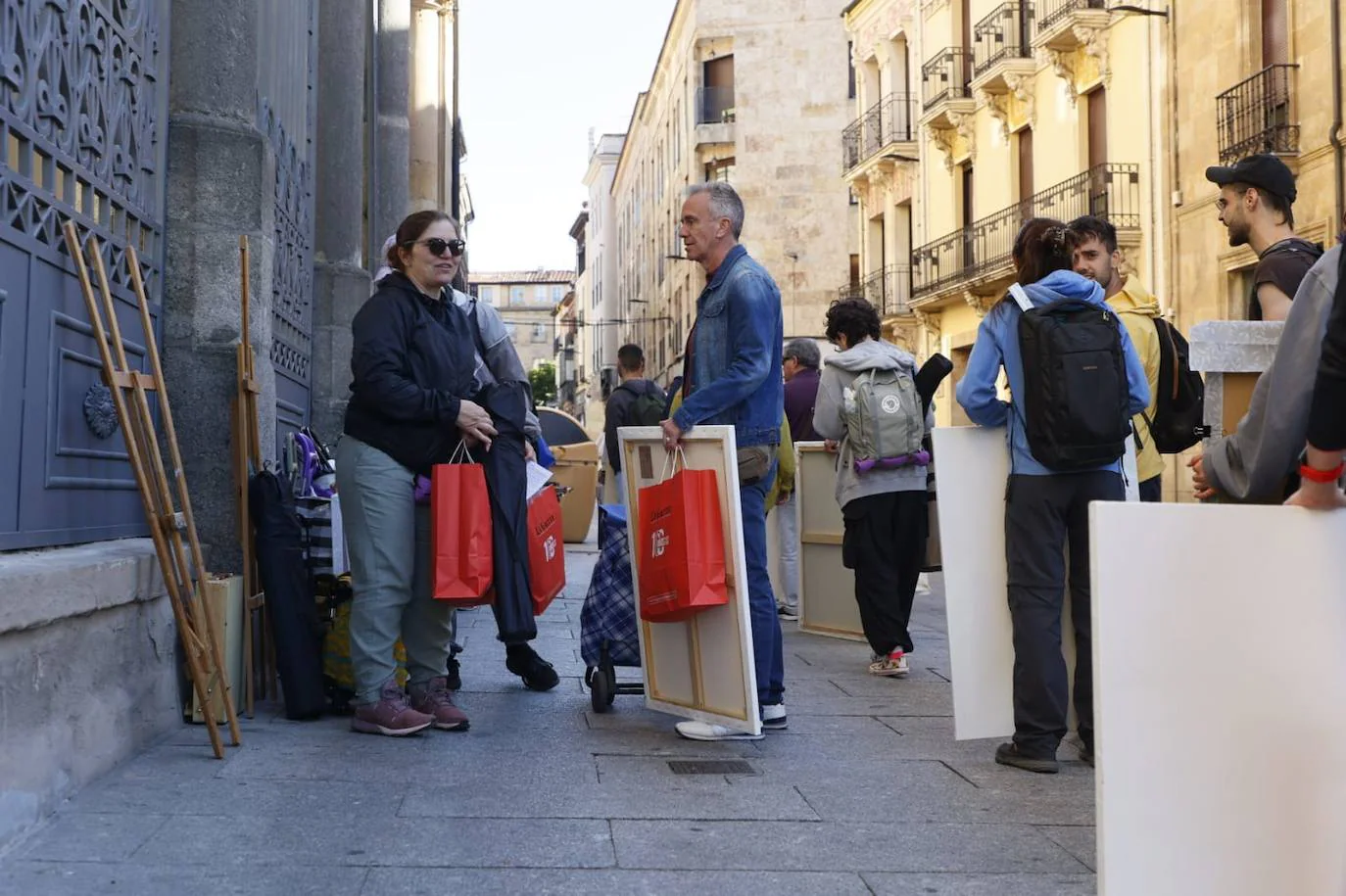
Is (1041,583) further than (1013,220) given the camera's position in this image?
No

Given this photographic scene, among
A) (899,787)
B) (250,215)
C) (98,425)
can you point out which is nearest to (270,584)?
(98,425)

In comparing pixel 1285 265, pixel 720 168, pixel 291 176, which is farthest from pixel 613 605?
pixel 720 168

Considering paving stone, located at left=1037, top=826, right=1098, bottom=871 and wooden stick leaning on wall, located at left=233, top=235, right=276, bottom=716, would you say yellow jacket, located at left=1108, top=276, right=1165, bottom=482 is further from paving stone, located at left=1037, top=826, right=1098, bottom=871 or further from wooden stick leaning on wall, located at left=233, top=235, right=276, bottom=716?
wooden stick leaning on wall, located at left=233, top=235, right=276, bottom=716

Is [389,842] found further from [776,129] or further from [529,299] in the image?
[529,299]

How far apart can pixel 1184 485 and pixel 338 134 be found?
14414mm

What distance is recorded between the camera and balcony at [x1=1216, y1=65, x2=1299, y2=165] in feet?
67.7

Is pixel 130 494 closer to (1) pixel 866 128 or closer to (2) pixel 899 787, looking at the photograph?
(2) pixel 899 787

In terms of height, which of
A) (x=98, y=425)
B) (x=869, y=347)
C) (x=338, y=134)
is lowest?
(x=98, y=425)

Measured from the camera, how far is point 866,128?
3819 centimetres

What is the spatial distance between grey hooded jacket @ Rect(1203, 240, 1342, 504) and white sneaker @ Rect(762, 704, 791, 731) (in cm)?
311

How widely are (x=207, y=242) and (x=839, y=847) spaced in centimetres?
375

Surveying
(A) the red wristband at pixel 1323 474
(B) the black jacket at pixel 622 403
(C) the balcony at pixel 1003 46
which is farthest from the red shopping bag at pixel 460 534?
(C) the balcony at pixel 1003 46

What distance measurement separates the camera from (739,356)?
5965 millimetres

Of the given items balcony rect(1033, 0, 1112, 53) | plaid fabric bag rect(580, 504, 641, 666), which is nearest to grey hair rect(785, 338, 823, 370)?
plaid fabric bag rect(580, 504, 641, 666)
